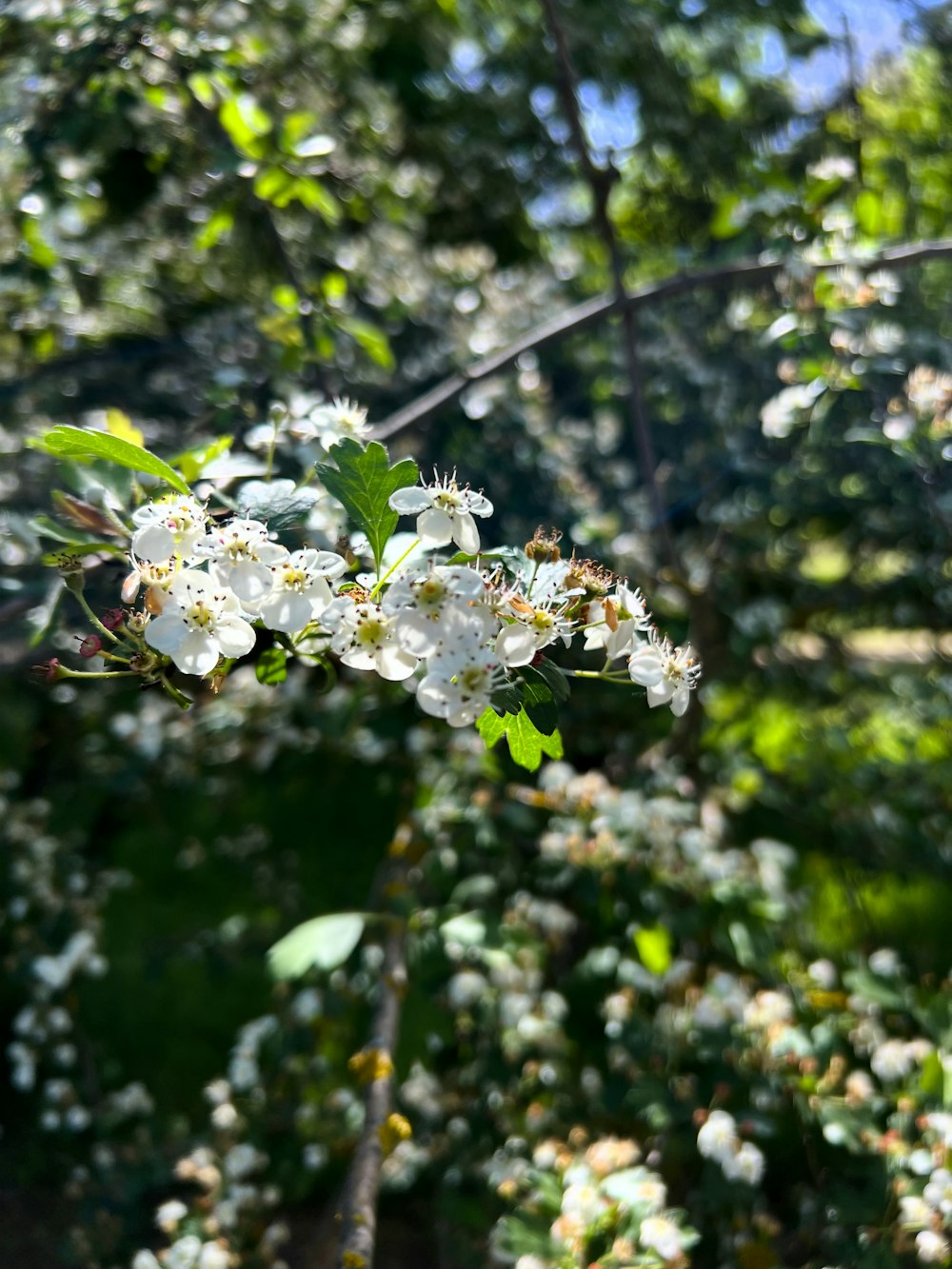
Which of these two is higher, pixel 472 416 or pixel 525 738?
pixel 525 738

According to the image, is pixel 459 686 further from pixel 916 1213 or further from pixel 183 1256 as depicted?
pixel 183 1256

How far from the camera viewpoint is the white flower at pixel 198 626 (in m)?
0.80

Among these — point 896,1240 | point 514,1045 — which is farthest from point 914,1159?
point 514,1045

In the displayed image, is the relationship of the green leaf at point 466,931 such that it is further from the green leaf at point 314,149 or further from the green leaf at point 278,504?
the green leaf at point 314,149

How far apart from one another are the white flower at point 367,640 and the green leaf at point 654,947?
119 centimetres

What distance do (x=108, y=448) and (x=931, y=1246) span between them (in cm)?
144

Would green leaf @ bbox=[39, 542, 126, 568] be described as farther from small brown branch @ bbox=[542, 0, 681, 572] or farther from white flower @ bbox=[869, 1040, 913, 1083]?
white flower @ bbox=[869, 1040, 913, 1083]

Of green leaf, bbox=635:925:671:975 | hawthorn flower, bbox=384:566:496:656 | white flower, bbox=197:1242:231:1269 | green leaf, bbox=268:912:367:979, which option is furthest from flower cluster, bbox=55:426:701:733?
white flower, bbox=197:1242:231:1269

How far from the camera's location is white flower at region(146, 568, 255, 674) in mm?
798

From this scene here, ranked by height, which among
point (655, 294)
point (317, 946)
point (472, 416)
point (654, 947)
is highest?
point (655, 294)

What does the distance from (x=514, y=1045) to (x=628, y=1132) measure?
26cm

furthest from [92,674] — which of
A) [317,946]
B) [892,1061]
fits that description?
[892,1061]

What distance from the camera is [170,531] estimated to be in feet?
2.77

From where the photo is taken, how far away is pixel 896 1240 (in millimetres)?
1438
